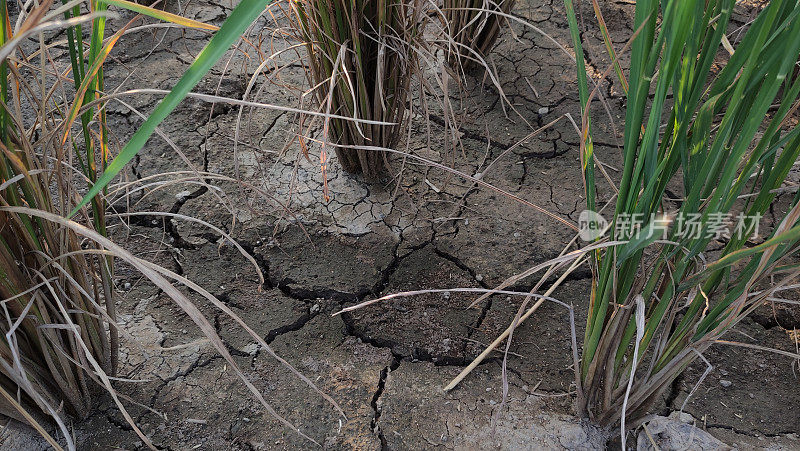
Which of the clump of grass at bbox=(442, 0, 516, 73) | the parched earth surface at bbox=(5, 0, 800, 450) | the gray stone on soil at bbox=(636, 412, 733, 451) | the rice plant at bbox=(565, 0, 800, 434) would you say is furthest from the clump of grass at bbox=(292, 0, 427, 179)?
the gray stone on soil at bbox=(636, 412, 733, 451)

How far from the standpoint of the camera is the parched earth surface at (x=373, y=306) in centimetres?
122

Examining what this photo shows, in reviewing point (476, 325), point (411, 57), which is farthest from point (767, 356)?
point (411, 57)

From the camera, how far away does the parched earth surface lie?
1.22m

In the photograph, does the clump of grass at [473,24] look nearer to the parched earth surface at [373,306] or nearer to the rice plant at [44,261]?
the parched earth surface at [373,306]

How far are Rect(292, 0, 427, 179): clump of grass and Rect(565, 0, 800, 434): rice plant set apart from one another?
0.55 m

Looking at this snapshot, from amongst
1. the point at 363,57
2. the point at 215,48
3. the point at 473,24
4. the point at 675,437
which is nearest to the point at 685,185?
the point at 675,437

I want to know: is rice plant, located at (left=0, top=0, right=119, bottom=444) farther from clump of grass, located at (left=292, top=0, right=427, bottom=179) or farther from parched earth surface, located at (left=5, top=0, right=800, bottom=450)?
clump of grass, located at (left=292, top=0, right=427, bottom=179)

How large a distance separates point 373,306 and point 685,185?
0.75 meters

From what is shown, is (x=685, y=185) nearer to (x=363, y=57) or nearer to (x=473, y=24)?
(x=363, y=57)

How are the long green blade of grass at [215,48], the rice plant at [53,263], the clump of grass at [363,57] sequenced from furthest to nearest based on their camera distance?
the clump of grass at [363,57] < the rice plant at [53,263] < the long green blade of grass at [215,48]

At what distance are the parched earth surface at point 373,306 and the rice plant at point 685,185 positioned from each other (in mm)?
144

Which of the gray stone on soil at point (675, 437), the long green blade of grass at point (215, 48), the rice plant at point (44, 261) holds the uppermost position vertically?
the long green blade of grass at point (215, 48)

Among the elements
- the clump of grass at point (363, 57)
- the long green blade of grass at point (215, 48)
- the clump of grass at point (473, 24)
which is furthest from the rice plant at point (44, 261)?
the clump of grass at point (473, 24)

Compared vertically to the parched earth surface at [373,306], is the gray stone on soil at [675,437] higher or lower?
lower
